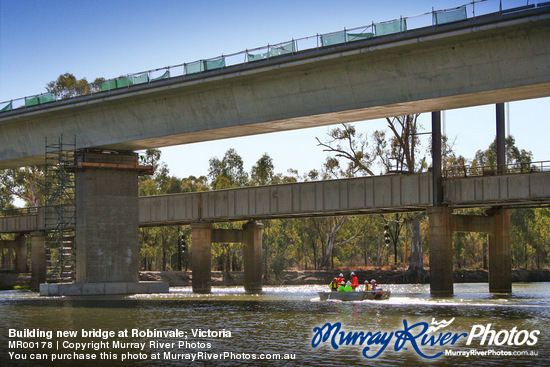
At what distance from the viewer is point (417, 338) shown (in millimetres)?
26125

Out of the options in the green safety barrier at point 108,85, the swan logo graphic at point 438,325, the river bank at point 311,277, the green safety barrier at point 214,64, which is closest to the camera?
the swan logo graphic at point 438,325

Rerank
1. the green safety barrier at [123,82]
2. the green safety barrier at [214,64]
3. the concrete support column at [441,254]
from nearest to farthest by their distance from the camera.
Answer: the green safety barrier at [214,64]
the green safety barrier at [123,82]
the concrete support column at [441,254]

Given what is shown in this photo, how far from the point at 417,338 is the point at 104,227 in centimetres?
3251

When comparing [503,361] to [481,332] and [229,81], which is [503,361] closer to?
[481,332]

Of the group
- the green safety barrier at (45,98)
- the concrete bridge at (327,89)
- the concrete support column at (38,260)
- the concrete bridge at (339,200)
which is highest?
the green safety barrier at (45,98)

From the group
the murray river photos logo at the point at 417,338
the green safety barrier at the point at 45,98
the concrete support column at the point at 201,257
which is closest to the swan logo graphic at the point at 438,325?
the murray river photos logo at the point at 417,338

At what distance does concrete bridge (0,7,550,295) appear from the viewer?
37344 millimetres

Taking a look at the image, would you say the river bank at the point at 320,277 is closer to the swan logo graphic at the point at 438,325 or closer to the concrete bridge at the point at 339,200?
the concrete bridge at the point at 339,200

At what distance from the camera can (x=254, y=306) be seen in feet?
142

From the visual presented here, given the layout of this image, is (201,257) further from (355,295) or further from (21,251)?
(21,251)

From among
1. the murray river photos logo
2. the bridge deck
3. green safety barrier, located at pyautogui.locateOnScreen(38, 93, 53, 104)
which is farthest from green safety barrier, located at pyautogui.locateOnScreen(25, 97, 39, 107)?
the murray river photos logo

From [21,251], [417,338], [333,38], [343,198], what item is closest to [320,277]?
[21,251]

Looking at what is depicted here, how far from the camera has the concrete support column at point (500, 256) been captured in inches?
2231

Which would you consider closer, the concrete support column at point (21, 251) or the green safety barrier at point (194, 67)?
Result: the green safety barrier at point (194, 67)
